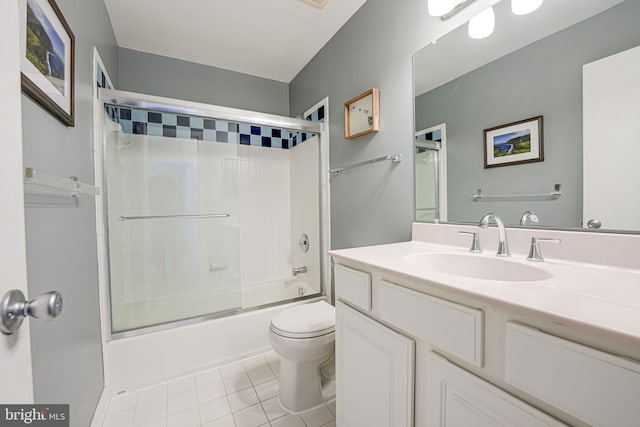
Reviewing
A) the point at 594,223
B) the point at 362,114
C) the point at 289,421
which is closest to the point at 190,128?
the point at 362,114

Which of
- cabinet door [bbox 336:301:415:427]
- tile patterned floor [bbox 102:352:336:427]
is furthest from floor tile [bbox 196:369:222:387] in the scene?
cabinet door [bbox 336:301:415:427]

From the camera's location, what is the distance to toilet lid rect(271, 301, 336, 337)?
1.28 meters

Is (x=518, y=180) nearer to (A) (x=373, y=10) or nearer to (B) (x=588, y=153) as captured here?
(B) (x=588, y=153)

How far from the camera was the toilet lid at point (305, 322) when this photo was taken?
1.28 meters

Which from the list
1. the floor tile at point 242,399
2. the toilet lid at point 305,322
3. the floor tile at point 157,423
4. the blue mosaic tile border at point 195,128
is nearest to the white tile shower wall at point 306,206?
the blue mosaic tile border at point 195,128

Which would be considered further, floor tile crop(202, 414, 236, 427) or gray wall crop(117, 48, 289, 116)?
gray wall crop(117, 48, 289, 116)

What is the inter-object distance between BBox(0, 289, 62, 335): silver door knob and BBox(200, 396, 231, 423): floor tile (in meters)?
1.16

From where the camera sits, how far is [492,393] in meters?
0.56

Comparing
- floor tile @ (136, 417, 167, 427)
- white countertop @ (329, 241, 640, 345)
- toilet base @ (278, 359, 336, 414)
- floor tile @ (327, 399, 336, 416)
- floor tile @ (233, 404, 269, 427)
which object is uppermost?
white countertop @ (329, 241, 640, 345)

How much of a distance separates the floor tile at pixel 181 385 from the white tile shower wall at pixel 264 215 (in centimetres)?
94

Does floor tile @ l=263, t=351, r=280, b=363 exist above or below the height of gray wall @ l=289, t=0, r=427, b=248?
below

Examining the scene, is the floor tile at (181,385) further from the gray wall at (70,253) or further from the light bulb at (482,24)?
the light bulb at (482,24)

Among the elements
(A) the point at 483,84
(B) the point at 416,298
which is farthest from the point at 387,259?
(A) the point at 483,84

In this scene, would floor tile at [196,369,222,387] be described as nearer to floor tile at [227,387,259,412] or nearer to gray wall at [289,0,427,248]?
floor tile at [227,387,259,412]
